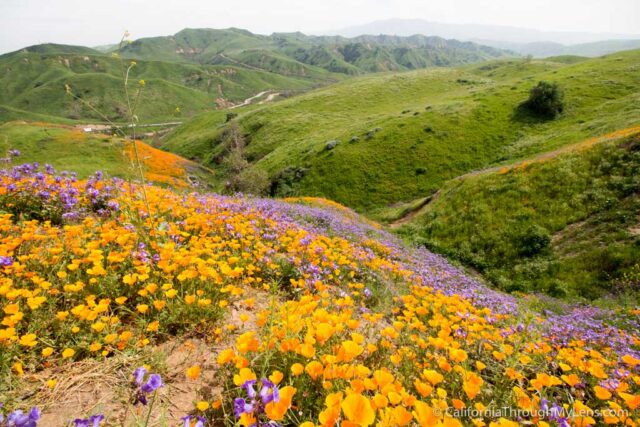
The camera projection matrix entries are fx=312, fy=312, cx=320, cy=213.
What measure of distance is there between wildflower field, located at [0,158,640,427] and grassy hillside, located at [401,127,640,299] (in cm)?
891

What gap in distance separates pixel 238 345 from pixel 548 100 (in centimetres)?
5442

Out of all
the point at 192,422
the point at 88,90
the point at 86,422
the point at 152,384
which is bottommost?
the point at 192,422

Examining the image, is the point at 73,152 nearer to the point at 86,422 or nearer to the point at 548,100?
the point at 86,422

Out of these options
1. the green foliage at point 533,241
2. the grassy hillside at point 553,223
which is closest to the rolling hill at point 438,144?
the grassy hillside at point 553,223

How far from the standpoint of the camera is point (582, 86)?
157ft

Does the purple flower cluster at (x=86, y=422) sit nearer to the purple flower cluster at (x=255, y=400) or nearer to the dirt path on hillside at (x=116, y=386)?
the dirt path on hillside at (x=116, y=386)

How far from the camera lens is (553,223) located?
16.9 meters

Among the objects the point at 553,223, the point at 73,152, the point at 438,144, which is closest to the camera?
the point at 553,223

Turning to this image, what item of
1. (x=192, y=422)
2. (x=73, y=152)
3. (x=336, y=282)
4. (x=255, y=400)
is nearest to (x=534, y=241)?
(x=336, y=282)

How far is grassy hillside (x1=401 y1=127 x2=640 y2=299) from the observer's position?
1349 centimetres

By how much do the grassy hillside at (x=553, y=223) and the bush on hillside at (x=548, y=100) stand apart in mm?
27670

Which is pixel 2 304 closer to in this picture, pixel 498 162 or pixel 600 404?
pixel 600 404

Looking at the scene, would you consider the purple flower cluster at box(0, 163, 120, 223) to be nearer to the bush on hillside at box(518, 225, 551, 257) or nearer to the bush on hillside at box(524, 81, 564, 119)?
the bush on hillside at box(518, 225, 551, 257)

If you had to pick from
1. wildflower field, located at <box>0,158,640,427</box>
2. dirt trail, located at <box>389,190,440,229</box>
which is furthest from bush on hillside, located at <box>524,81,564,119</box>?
wildflower field, located at <box>0,158,640,427</box>
